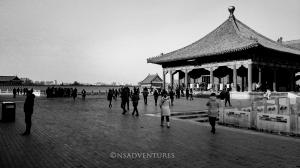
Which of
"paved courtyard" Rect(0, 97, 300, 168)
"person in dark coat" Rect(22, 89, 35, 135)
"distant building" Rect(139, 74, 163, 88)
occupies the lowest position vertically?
"paved courtyard" Rect(0, 97, 300, 168)

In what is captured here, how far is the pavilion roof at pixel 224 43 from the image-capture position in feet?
85.3

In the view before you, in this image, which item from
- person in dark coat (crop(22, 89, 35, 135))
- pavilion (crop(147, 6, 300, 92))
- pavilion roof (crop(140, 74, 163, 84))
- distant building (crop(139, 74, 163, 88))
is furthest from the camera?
pavilion roof (crop(140, 74, 163, 84))

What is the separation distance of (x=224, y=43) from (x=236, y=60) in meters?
3.10

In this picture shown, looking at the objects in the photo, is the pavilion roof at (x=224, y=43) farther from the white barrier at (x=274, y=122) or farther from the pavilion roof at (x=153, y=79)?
the pavilion roof at (x=153, y=79)

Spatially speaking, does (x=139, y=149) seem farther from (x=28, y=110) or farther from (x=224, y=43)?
(x=224, y=43)

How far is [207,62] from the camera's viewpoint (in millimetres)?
29391

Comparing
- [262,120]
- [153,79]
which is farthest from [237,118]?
[153,79]

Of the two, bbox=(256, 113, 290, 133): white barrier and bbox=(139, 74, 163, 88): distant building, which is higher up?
bbox=(139, 74, 163, 88): distant building

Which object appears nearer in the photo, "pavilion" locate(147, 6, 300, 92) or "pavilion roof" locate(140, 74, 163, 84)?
"pavilion" locate(147, 6, 300, 92)

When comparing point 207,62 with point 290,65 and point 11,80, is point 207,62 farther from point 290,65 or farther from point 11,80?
point 11,80

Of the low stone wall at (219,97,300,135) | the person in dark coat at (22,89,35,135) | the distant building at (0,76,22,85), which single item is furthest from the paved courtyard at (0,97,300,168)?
the distant building at (0,76,22,85)

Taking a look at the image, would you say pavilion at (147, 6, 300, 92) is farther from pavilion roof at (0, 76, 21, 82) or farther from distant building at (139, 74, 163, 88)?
pavilion roof at (0, 76, 21, 82)

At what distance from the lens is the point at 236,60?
26078 mm

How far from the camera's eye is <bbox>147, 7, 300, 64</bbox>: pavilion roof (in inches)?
1024
